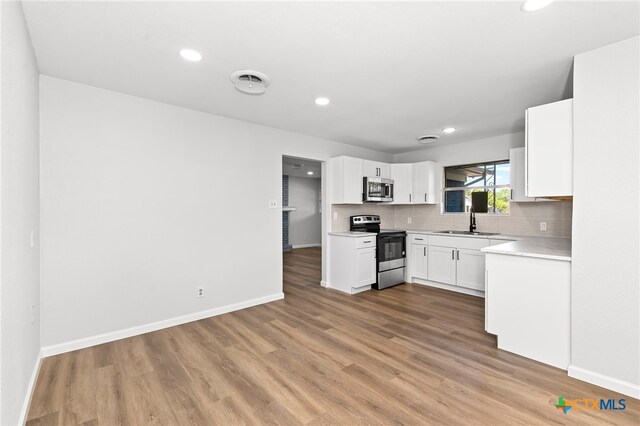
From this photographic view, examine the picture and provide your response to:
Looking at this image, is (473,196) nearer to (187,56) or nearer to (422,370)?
(422,370)

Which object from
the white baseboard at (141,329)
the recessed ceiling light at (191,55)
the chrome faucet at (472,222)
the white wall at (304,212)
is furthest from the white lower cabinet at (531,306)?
the white wall at (304,212)

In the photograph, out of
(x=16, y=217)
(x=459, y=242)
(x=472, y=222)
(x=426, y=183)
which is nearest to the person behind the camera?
(x=16, y=217)

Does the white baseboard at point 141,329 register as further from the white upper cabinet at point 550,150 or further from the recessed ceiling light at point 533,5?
the recessed ceiling light at point 533,5

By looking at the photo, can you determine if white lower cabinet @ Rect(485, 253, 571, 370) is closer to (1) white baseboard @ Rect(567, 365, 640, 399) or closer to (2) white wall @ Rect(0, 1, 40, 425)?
(1) white baseboard @ Rect(567, 365, 640, 399)

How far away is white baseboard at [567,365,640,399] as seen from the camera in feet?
6.45

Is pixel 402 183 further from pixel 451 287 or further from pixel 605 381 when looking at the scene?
pixel 605 381

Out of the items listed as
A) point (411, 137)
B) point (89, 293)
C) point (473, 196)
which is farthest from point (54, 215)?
point (473, 196)

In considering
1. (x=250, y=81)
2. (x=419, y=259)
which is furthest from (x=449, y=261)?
(x=250, y=81)

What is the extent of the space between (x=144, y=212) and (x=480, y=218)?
484 centimetres

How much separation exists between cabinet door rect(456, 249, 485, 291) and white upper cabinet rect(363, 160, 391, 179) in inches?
72.3

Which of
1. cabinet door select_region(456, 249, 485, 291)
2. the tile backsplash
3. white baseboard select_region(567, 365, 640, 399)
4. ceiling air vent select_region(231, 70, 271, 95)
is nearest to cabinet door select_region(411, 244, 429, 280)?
cabinet door select_region(456, 249, 485, 291)

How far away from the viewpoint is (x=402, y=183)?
5.43m

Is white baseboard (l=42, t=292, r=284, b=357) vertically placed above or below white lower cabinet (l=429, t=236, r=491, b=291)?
below

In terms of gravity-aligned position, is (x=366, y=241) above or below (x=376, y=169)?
below
